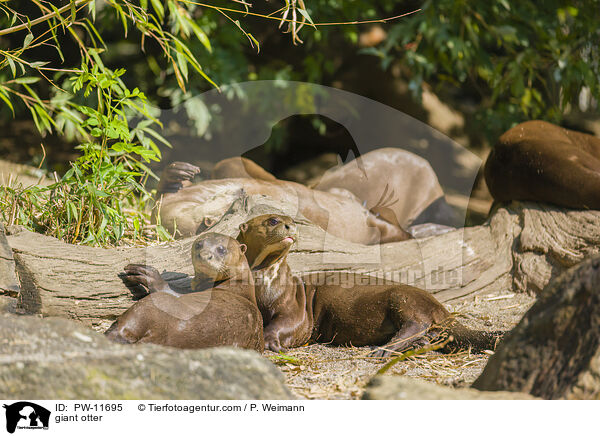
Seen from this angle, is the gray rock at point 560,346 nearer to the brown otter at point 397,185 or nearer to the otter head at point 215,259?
the otter head at point 215,259

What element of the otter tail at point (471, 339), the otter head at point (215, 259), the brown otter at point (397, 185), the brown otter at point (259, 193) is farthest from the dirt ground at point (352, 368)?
the brown otter at point (397, 185)

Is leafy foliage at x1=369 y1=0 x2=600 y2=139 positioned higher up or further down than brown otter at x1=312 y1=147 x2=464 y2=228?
higher up

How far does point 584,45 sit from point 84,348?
16.9ft

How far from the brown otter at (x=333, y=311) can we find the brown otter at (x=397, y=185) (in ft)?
4.96

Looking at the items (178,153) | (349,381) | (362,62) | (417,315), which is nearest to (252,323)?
(349,381)

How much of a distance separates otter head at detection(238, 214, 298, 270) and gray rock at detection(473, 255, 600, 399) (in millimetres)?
1222

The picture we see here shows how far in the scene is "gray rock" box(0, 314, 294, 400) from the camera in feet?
4.45

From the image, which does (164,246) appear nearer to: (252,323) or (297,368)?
(252,323)

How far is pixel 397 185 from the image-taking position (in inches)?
175

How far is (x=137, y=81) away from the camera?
232 inches

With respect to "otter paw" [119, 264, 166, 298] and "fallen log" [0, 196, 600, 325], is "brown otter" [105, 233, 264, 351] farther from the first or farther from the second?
"fallen log" [0, 196, 600, 325]

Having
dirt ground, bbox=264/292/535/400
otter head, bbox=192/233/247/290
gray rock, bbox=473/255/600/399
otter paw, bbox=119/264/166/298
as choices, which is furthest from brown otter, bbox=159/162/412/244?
gray rock, bbox=473/255/600/399

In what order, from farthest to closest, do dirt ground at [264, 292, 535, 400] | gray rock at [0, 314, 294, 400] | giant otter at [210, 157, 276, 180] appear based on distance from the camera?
giant otter at [210, 157, 276, 180], dirt ground at [264, 292, 535, 400], gray rock at [0, 314, 294, 400]

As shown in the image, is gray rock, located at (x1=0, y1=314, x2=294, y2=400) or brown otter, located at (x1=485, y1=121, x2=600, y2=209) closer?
gray rock, located at (x1=0, y1=314, x2=294, y2=400)
